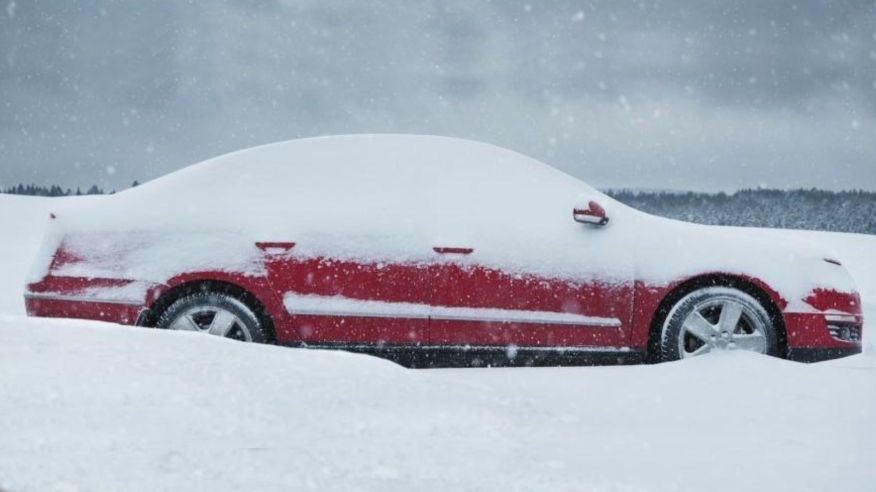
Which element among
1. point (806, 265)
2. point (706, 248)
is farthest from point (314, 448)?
point (806, 265)

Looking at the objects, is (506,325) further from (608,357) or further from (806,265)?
(806,265)

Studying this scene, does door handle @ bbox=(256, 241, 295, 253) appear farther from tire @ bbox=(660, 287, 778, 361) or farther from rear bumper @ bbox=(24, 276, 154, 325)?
tire @ bbox=(660, 287, 778, 361)

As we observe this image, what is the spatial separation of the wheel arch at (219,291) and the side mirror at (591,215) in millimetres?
1855

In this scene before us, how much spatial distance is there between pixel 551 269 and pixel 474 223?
529mm

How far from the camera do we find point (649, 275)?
4840 millimetres

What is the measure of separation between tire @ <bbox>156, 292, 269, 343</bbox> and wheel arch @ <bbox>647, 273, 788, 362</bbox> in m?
2.32

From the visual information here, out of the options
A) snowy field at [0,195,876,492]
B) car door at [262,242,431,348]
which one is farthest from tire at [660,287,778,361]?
car door at [262,242,431,348]

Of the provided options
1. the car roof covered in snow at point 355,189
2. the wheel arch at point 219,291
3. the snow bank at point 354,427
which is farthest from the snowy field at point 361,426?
the car roof covered in snow at point 355,189

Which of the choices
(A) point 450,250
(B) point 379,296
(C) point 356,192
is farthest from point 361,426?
(C) point 356,192

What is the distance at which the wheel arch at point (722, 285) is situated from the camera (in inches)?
191

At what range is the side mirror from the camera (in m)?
4.85

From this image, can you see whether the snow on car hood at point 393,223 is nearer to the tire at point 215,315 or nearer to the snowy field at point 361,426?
the tire at point 215,315

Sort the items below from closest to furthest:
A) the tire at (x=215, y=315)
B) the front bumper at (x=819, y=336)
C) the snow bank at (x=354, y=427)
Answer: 1. the snow bank at (x=354, y=427)
2. the tire at (x=215, y=315)
3. the front bumper at (x=819, y=336)

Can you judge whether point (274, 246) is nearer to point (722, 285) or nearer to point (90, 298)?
point (90, 298)
